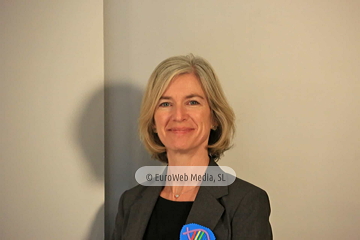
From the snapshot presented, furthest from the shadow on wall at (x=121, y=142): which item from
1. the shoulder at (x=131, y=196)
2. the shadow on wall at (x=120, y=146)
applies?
the shoulder at (x=131, y=196)

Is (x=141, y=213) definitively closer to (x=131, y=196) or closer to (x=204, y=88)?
(x=131, y=196)

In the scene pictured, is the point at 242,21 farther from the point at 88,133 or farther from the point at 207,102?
the point at 88,133

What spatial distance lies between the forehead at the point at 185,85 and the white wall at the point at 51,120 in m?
0.46

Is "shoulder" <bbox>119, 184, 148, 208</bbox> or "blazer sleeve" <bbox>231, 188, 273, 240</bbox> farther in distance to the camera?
"shoulder" <bbox>119, 184, 148, 208</bbox>

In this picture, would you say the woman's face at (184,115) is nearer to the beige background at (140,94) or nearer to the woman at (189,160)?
the woman at (189,160)

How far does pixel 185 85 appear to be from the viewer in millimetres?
1485

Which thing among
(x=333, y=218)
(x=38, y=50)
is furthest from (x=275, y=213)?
(x=38, y=50)

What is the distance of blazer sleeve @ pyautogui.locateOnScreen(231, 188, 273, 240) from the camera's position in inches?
52.2

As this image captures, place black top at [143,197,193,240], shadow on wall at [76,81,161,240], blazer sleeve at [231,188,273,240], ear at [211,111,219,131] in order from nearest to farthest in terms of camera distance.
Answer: blazer sleeve at [231,188,273,240] < black top at [143,197,193,240] < ear at [211,111,219,131] < shadow on wall at [76,81,161,240]

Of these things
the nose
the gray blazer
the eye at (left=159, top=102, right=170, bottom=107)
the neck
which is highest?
the eye at (left=159, top=102, right=170, bottom=107)

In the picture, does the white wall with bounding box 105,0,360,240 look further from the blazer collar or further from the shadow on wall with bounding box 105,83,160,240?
the blazer collar

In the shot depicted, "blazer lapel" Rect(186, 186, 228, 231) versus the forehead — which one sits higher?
the forehead

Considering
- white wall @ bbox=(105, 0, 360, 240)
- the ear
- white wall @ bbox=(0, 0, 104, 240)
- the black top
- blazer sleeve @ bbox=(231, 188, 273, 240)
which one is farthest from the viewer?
white wall @ bbox=(105, 0, 360, 240)

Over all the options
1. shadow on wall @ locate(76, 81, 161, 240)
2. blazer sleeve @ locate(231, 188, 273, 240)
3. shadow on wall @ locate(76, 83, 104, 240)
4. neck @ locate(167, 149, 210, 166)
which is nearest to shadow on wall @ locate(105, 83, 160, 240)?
shadow on wall @ locate(76, 81, 161, 240)
